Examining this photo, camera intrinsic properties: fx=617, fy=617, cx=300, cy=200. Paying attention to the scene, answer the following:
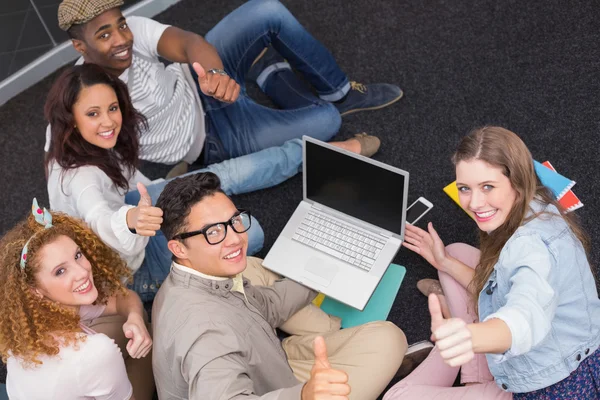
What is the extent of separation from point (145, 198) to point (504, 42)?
186cm

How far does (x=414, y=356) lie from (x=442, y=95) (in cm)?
121

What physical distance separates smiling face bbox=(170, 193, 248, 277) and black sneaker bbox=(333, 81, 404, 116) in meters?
1.20

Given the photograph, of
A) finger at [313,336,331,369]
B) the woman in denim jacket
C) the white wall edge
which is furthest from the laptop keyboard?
the white wall edge

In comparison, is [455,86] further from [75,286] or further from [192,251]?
[75,286]

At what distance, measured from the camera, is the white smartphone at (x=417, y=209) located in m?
2.38

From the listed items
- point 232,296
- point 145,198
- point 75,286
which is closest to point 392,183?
point 232,296

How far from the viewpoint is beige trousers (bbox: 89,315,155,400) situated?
1.79 meters

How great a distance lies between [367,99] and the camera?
2.70 metres

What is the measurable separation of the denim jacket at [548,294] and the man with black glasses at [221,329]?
39 cm

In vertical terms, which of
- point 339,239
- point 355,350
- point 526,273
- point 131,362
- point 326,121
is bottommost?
point 131,362

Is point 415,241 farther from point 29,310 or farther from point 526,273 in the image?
point 29,310

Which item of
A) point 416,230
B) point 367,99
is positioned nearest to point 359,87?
point 367,99

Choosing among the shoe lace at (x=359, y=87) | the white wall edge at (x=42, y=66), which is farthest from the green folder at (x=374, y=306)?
the white wall edge at (x=42, y=66)

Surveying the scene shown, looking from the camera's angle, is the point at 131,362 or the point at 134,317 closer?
the point at 134,317
